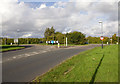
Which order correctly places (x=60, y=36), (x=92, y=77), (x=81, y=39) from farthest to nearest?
(x=60, y=36), (x=81, y=39), (x=92, y=77)

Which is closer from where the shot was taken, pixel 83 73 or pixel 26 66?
pixel 83 73

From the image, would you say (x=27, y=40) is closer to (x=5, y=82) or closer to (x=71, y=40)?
(x=71, y=40)

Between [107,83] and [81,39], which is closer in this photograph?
[107,83]

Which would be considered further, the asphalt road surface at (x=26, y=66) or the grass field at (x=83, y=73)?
the asphalt road surface at (x=26, y=66)

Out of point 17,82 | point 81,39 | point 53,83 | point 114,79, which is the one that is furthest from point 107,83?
point 81,39

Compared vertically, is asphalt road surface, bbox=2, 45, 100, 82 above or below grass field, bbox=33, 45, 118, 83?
below

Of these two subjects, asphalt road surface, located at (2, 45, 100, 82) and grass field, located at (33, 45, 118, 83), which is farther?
asphalt road surface, located at (2, 45, 100, 82)

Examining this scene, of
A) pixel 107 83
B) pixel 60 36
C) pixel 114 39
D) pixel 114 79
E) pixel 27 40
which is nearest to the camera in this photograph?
pixel 107 83

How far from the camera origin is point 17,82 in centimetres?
526

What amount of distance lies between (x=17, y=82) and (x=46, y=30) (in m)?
72.8

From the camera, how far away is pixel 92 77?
5199 mm

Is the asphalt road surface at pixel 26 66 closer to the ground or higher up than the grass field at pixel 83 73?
closer to the ground

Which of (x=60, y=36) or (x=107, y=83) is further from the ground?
(x=60, y=36)

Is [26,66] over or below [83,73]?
below
